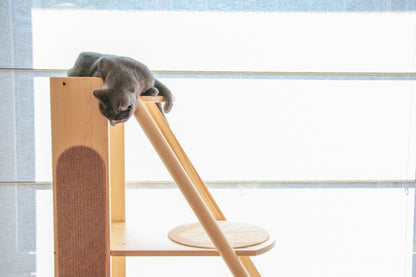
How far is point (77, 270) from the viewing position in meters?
0.74

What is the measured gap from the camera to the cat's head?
2.29 ft

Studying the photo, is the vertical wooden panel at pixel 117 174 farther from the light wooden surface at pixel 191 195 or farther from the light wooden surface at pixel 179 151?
the light wooden surface at pixel 191 195

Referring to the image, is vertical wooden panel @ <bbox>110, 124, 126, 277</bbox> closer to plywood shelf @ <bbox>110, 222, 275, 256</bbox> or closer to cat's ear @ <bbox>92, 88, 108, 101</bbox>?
plywood shelf @ <bbox>110, 222, 275, 256</bbox>

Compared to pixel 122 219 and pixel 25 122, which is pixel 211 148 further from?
pixel 25 122

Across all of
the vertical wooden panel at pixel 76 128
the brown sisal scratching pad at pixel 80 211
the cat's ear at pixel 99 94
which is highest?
the cat's ear at pixel 99 94

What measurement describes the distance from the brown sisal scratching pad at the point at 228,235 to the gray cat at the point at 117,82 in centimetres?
34

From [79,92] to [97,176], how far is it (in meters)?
0.17

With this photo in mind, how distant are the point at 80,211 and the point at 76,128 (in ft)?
0.56

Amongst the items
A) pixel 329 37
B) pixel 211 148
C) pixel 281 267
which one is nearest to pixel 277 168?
pixel 211 148

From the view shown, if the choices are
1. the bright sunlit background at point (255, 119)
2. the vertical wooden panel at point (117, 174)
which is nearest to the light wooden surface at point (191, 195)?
the vertical wooden panel at point (117, 174)

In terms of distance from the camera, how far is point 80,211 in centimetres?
74

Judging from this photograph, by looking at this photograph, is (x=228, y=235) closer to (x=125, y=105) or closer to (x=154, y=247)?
(x=154, y=247)

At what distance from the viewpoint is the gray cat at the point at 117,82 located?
0.71m

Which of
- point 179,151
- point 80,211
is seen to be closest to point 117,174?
point 179,151
